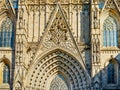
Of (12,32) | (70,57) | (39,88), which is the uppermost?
(12,32)

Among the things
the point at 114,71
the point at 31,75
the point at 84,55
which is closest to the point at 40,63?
the point at 31,75

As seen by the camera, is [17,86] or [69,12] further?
[69,12]

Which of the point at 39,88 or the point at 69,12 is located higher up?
the point at 69,12

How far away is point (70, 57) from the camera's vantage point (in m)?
34.4

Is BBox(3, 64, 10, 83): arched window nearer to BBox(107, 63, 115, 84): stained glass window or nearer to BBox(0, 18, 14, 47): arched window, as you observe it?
BBox(0, 18, 14, 47): arched window

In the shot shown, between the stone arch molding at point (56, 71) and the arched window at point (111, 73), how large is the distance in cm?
209

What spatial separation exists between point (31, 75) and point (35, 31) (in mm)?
3939

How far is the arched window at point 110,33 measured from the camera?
3506 cm

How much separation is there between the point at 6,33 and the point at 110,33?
29.2 ft

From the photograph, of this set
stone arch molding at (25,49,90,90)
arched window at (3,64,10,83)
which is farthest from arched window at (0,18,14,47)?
stone arch molding at (25,49,90,90)

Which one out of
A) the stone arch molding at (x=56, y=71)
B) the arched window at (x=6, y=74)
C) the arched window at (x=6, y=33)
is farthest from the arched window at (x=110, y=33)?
the arched window at (x=6, y=74)

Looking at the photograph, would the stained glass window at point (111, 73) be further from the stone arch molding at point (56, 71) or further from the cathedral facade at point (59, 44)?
the stone arch molding at point (56, 71)

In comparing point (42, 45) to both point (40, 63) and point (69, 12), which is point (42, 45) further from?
point (69, 12)

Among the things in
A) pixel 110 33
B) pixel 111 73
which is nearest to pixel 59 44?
pixel 110 33
